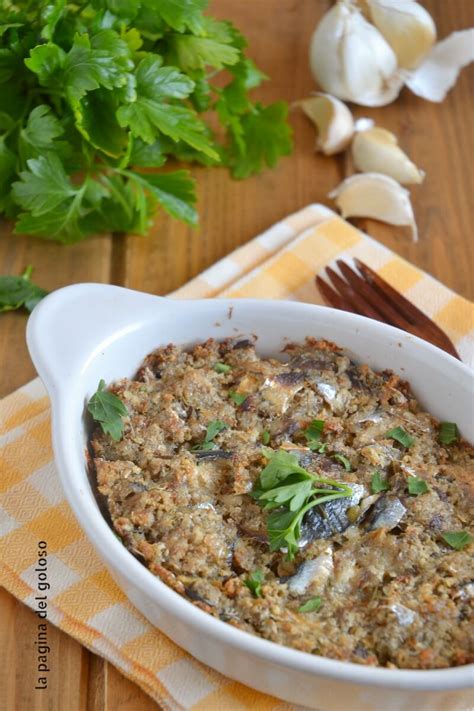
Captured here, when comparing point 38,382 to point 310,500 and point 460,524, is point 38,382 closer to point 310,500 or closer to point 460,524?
point 310,500

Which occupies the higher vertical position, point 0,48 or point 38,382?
point 0,48

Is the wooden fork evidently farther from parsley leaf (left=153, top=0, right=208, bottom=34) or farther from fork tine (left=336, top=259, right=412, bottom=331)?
parsley leaf (left=153, top=0, right=208, bottom=34)

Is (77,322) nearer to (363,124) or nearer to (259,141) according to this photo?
(259,141)

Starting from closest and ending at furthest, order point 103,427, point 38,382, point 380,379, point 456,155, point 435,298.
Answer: point 103,427 → point 380,379 → point 38,382 → point 435,298 → point 456,155

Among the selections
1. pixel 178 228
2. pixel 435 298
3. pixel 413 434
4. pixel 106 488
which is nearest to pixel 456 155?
pixel 435 298

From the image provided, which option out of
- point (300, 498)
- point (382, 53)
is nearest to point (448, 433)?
point (300, 498)
